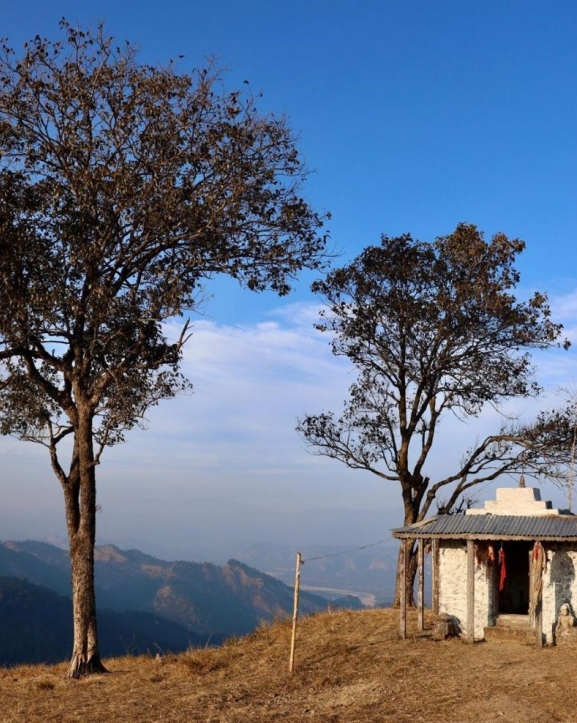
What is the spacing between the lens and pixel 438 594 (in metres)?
27.3

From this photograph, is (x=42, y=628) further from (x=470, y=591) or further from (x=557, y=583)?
(x=557, y=583)

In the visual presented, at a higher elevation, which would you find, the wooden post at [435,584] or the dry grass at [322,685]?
the wooden post at [435,584]

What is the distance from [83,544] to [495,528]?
516 inches

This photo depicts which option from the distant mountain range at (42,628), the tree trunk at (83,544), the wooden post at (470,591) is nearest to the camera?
the tree trunk at (83,544)

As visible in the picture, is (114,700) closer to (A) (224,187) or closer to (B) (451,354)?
(A) (224,187)

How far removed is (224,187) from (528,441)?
17.7 meters

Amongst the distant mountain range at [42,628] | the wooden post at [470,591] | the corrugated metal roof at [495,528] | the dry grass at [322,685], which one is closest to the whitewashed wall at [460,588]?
the wooden post at [470,591]

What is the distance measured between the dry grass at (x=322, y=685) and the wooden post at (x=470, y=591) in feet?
1.75

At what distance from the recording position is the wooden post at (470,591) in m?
24.8

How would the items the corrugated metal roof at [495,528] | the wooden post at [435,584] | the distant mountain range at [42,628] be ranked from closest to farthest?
the corrugated metal roof at [495,528] < the wooden post at [435,584] < the distant mountain range at [42,628]

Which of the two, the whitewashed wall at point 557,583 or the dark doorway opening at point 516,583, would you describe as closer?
the whitewashed wall at point 557,583

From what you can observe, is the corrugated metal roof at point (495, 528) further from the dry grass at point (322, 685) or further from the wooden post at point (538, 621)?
the dry grass at point (322, 685)

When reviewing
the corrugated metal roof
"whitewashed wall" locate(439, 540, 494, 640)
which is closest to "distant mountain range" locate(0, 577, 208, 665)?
"whitewashed wall" locate(439, 540, 494, 640)

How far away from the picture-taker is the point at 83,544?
23.2 meters
